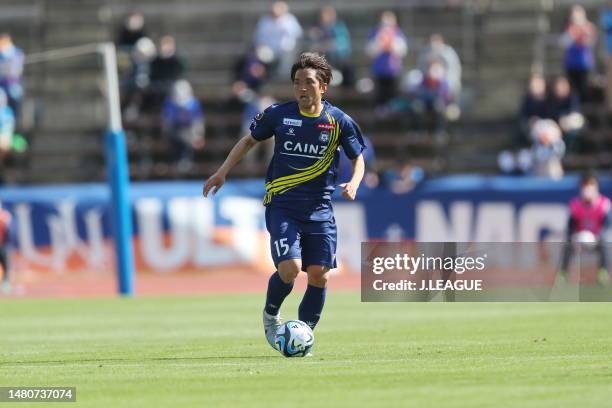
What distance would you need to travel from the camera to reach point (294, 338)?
11.8 metres

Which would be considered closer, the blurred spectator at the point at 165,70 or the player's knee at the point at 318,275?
the player's knee at the point at 318,275

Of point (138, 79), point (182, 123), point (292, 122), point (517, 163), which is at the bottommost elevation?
point (517, 163)

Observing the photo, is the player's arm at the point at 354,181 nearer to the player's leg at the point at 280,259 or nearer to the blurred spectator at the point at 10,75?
the player's leg at the point at 280,259

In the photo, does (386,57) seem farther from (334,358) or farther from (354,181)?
(334,358)

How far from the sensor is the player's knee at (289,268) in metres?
11.7

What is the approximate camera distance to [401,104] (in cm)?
3161

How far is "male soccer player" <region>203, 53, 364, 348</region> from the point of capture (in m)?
11.9

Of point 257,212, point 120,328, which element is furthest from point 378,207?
point 120,328

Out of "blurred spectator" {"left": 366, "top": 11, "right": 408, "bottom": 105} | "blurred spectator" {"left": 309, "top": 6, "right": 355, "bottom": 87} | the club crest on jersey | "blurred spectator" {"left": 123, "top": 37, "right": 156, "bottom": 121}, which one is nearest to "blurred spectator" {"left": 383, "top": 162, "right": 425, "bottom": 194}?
"blurred spectator" {"left": 366, "top": 11, "right": 408, "bottom": 105}

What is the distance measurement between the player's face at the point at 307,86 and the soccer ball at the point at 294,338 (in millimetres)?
1831

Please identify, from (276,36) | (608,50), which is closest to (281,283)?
(608,50)

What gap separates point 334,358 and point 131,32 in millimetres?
21899

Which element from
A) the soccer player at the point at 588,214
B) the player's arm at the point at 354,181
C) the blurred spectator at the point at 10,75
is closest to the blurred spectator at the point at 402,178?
the soccer player at the point at 588,214

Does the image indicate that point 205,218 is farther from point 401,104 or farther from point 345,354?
point 345,354
